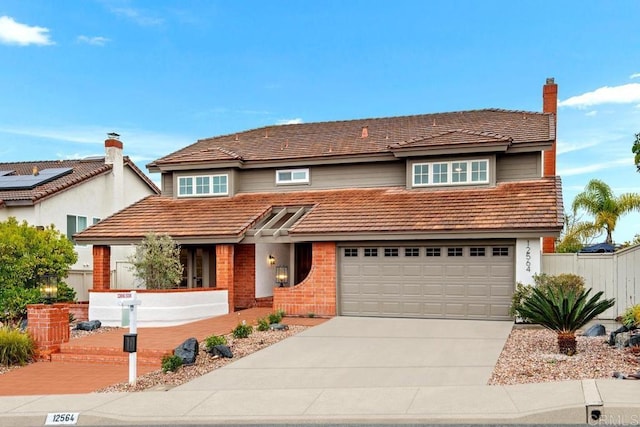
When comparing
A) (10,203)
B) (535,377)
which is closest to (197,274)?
(10,203)

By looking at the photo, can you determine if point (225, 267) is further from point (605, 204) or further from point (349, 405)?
point (605, 204)

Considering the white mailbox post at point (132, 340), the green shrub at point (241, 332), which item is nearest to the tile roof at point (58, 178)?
the green shrub at point (241, 332)

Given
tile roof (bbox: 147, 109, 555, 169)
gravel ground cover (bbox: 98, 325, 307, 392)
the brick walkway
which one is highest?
tile roof (bbox: 147, 109, 555, 169)

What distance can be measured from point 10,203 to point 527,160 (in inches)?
764

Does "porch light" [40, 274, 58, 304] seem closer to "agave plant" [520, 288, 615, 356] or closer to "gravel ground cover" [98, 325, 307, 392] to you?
"gravel ground cover" [98, 325, 307, 392]

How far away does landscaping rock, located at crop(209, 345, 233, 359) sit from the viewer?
12.4m

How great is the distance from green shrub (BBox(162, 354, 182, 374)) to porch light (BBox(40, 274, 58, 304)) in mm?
9137

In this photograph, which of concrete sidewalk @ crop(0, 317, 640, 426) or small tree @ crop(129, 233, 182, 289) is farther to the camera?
small tree @ crop(129, 233, 182, 289)

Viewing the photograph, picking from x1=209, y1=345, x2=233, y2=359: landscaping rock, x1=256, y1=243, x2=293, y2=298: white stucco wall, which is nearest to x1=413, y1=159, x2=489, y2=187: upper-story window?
x1=256, y1=243, x2=293, y2=298: white stucco wall

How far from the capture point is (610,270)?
1762 centimetres

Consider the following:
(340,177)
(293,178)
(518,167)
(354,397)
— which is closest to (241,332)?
(354,397)

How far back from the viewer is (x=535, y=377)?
9617mm

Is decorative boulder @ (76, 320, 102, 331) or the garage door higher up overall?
the garage door

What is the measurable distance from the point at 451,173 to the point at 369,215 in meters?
3.46
